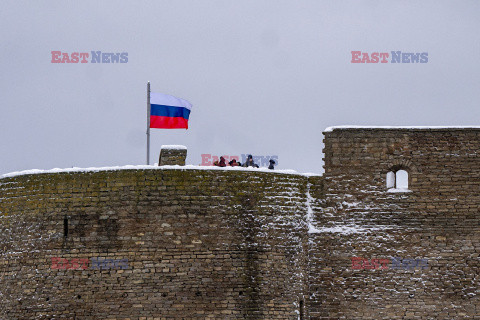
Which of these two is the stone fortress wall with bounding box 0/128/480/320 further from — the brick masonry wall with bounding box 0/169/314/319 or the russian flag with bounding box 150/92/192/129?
the russian flag with bounding box 150/92/192/129

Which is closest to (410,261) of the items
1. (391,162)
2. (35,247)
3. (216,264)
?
(391,162)

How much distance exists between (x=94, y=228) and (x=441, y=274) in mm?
9666

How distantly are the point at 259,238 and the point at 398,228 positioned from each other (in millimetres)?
4149

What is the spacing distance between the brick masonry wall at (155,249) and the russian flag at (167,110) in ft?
14.2

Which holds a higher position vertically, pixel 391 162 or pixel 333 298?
pixel 391 162

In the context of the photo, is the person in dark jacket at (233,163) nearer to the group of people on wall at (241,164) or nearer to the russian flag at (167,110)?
the group of people on wall at (241,164)

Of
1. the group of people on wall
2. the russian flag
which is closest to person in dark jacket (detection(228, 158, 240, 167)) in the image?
the group of people on wall

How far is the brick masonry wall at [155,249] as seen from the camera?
30625 millimetres

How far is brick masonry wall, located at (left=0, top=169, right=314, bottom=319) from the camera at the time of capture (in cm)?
3062

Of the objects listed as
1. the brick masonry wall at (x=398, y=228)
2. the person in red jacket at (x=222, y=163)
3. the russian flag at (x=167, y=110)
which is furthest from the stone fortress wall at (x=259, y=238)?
the russian flag at (x=167, y=110)

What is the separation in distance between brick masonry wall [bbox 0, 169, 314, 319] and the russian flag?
434 centimetres

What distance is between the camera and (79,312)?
3064 centimetres

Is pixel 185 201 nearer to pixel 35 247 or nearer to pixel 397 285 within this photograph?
pixel 35 247

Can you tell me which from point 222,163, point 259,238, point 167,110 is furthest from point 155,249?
point 167,110
